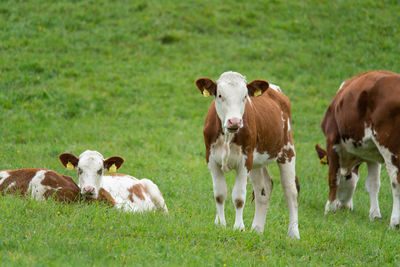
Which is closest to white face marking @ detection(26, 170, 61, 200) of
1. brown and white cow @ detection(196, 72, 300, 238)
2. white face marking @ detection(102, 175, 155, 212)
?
white face marking @ detection(102, 175, 155, 212)

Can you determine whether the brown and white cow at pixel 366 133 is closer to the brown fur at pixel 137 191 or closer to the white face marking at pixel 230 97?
the white face marking at pixel 230 97

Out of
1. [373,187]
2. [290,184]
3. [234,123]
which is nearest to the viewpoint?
[234,123]

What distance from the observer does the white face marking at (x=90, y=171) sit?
8.41m

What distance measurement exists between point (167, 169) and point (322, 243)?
6002 mm

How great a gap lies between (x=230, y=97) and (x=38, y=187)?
3.11m

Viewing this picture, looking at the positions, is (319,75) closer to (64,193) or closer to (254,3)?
(254,3)

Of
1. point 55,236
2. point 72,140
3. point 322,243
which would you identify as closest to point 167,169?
point 72,140

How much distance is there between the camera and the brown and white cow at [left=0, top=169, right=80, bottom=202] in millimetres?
8203

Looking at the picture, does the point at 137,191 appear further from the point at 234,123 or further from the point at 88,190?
the point at 234,123

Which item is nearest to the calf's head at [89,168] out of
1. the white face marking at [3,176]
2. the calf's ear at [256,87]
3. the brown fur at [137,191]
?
the brown fur at [137,191]

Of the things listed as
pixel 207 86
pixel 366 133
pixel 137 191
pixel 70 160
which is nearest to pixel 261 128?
pixel 207 86

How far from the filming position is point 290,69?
22281 mm

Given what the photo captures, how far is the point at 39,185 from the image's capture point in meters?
8.28

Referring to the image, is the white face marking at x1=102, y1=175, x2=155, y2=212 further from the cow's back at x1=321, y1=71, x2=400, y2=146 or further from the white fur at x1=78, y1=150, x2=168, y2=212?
the cow's back at x1=321, y1=71, x2=400, y2=146
